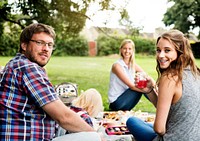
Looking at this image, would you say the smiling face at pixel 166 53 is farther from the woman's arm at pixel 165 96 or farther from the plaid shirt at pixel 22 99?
the plaid shirt at pixel 22 99

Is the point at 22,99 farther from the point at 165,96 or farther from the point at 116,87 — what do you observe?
the point at 116,87

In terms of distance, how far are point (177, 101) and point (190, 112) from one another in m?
0.11

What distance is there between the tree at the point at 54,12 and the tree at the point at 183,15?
1194 centimetres

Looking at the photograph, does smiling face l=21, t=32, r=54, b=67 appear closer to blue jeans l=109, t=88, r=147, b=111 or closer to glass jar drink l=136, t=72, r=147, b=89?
glass jar drink l=136, t=72, r=147, b=89

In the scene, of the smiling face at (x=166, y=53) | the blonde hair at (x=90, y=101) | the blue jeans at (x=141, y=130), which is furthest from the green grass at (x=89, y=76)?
the smiling face at (x=166, y=53)

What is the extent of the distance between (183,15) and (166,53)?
19126mm

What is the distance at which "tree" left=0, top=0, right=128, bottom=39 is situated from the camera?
26.3ft

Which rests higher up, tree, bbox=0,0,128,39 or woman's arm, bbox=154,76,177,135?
tree, bbox=0,0,128,39

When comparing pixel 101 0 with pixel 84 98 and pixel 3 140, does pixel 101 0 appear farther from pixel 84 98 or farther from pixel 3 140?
pixel 3 140

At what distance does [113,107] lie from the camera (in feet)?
13.1

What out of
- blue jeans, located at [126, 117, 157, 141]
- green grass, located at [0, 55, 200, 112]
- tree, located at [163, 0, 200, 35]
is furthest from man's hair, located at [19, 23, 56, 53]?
tree, located at [163, 0, 200, 35]

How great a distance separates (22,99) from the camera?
164 cm

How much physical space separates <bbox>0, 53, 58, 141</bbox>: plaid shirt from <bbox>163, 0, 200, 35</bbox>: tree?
18210mm

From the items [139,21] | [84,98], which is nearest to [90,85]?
[139,21]
